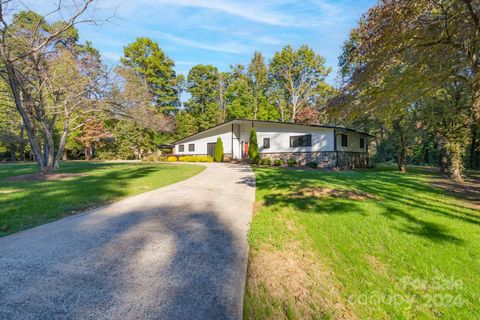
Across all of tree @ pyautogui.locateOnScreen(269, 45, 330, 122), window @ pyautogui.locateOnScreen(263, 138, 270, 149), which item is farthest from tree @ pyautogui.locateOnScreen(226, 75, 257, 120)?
window @ pyautogui.locateOnScreen(263, 138, 270, 149)

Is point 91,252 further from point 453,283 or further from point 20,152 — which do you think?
point 20,152

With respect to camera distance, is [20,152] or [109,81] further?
[20,152]

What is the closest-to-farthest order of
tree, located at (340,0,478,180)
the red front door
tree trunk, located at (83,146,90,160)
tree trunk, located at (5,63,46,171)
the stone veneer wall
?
tree, located at (340,0,478,180), tree trunk, located at (5,63,46,171), the stone veneer wall, the red front door, tree trunk, located at (83,146,90,160)

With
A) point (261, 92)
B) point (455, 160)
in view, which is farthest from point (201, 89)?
point (455, 160)

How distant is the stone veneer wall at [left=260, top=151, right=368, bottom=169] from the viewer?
17667mm

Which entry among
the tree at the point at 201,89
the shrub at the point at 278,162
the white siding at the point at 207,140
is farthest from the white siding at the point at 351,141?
the tree at the point at 201,89

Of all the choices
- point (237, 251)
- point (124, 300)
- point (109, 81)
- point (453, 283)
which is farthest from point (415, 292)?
point (109, 81)

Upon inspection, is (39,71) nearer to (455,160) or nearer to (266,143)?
(266,143)

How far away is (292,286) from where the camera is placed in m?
2.72

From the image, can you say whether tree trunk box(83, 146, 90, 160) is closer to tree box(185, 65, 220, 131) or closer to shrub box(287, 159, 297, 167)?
→ tree box(185, 65, 220, 131)

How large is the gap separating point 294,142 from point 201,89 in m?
26.3

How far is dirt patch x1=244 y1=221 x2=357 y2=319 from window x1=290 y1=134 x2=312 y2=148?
639 inches

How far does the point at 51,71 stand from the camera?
12.0 meters

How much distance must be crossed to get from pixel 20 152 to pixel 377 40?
40949 mm
